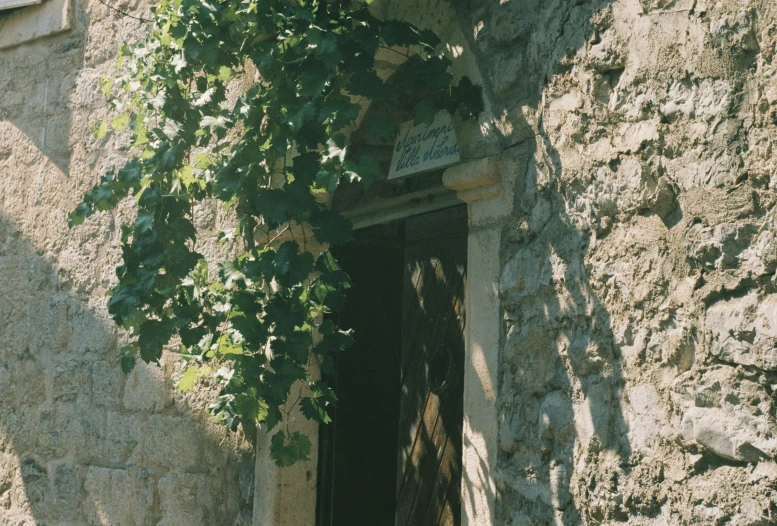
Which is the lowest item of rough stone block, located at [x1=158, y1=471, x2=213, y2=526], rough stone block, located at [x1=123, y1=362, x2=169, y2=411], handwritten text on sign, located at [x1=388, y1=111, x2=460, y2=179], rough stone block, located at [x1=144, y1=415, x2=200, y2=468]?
rough stone block, located at [x1=158, y1=471, x2=213, y2=526]

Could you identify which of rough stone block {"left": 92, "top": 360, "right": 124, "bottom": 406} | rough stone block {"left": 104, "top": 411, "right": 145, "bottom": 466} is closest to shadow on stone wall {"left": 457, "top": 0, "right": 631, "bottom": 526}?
rough stone block {"left": 104, "top": 411, "right": 145, "bottom": 466}

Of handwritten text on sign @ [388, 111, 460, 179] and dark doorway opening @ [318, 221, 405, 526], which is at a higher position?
handwritten text on sign @ [388, 111, 460, 179]

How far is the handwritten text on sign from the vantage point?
319cm

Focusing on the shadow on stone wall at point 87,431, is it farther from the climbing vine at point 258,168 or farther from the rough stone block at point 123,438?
the climbing vine at point 258,168

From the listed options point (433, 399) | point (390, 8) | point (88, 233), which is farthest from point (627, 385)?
point (88, 233)

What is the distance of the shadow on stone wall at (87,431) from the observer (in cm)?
413

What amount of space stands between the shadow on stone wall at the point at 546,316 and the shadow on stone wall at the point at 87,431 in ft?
5.08

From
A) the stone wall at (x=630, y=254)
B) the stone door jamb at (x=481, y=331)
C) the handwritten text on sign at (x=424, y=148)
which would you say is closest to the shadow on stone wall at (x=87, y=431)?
the stone wall at (x=630, y=254)

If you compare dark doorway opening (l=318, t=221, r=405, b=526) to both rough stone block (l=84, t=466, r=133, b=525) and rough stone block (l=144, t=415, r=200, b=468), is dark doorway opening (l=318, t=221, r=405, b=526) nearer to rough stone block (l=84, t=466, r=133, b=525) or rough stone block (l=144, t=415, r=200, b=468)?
rough stone block (l=144, t=415, r=200, b=468)

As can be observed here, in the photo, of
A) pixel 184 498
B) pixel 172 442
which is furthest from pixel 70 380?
pixel 184 498

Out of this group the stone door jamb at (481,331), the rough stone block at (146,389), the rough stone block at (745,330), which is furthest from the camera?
the rough stone block at (146,389)

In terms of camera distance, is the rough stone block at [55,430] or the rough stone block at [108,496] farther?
the rough stone block at [55,430]

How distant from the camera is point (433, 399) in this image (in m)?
3.42

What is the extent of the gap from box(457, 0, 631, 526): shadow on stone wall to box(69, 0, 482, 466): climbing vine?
0.22 meters
